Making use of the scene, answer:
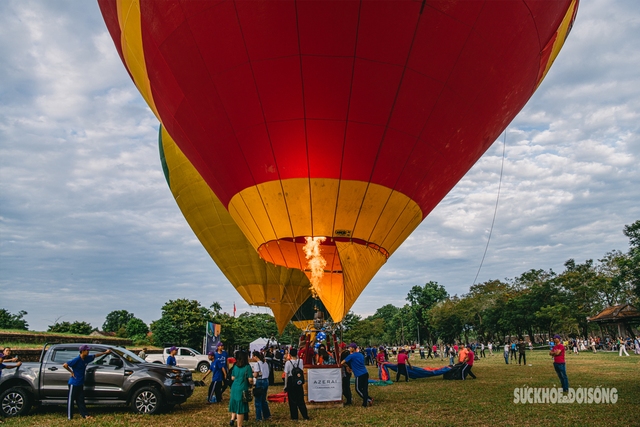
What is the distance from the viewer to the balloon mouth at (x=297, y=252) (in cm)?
991

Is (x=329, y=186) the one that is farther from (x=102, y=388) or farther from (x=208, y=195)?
(x=208, y=195)

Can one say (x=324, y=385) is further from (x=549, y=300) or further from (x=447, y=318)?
(x=447, y=318)

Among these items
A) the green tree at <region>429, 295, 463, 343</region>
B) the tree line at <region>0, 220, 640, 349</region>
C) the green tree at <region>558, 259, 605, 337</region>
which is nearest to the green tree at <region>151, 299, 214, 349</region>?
the tree line at <region>0, 220, 640, 349</region>

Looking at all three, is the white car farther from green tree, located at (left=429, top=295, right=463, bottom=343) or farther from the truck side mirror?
green tree, located at (left=429, top=295, right=463, bottom=343)

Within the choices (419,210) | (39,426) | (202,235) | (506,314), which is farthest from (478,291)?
(39,426)

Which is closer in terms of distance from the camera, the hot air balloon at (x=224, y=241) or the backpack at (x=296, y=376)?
the backpack at (x=296, y=376)

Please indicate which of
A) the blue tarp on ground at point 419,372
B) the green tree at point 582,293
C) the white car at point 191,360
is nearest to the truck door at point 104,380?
the blue tarp on ground at point 419,372

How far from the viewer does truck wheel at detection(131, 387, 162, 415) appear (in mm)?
8875

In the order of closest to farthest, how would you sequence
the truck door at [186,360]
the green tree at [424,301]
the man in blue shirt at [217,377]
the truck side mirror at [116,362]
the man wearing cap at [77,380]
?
the man wearing cap at [77,380] < the truck side mirror at [116,362] < the man in blue shirt at [217,377] < the truck door at [186,360] < the green tree at [424,301]

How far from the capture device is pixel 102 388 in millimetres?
8859

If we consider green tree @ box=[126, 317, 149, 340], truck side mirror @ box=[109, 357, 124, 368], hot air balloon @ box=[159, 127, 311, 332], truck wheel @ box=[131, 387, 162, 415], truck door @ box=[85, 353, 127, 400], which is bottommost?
truck wheel @ box=[131, 387, 162, 415]

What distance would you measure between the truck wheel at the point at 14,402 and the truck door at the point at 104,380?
117 centimetres

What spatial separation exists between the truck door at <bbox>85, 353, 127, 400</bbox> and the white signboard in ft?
12.5

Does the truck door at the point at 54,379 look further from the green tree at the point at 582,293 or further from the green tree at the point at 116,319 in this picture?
the green tree at the point at 116,319
